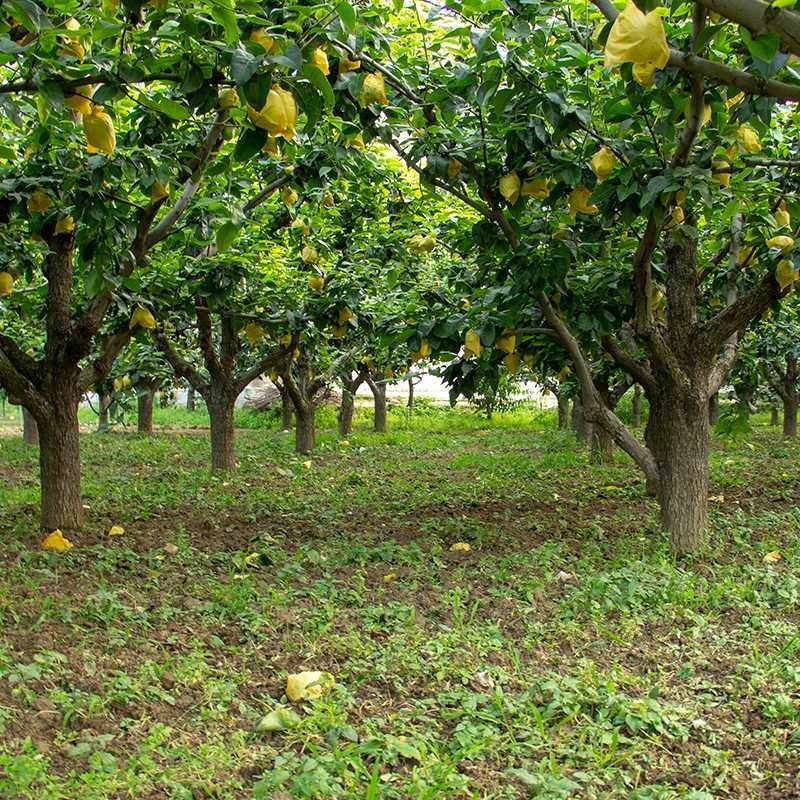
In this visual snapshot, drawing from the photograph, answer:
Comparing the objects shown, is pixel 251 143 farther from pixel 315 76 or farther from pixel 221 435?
pixel 221 435

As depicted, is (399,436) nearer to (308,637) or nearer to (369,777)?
(308,637)

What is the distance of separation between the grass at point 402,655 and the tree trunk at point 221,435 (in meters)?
2.31

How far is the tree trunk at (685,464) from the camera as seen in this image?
4410mm

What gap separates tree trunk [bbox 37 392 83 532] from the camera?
4.54 metres

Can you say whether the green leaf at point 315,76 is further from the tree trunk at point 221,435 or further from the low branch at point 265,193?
the tree trunk at point 221,435

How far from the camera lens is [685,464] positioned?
4.45m

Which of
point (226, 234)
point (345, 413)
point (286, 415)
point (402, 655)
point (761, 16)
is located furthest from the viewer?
point (286, 415)

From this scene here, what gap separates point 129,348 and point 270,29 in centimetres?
826

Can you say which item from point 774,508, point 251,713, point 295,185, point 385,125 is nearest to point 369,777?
point 251,713

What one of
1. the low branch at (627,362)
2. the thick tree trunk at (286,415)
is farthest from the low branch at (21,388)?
the thick tree trunk at (286,415)

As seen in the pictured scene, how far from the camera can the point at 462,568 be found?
4051 millimetres

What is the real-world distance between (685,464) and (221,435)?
4889mm

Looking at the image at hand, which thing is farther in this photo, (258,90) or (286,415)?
(286,415)

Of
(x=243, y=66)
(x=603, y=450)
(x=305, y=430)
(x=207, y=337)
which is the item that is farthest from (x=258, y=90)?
(x=305, y=430)
